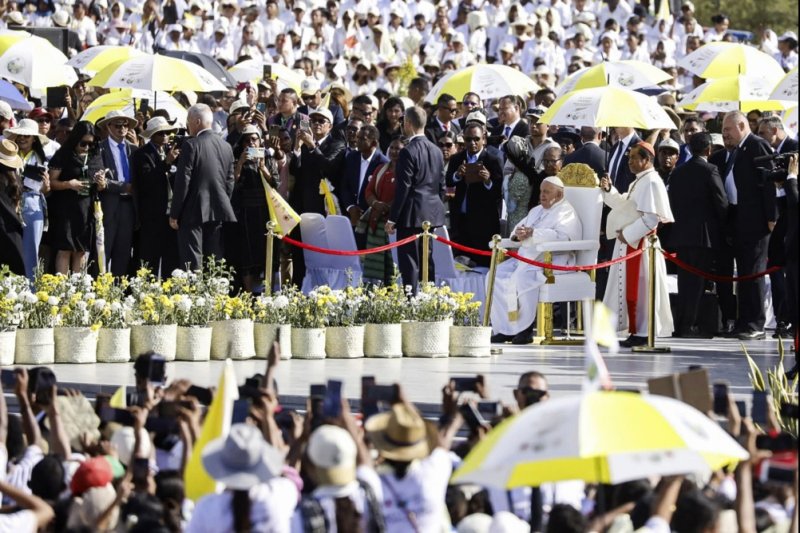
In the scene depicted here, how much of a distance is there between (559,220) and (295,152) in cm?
A: 382

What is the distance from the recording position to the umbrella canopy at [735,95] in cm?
2231

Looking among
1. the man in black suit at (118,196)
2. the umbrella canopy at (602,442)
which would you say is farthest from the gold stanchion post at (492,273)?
the umbrella canopy at (602,442)

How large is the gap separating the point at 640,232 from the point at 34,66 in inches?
363

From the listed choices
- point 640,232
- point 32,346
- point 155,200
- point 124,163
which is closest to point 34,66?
point 124,163

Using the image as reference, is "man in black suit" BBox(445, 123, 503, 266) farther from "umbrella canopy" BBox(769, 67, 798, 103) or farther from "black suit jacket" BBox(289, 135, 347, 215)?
"umbrella canopy" BBox(769, 67, 798, 103)

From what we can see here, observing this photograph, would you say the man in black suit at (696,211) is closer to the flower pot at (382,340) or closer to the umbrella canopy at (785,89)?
the umbrella canopy at (785,89)

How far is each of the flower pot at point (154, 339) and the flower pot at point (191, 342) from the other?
4.8 inches

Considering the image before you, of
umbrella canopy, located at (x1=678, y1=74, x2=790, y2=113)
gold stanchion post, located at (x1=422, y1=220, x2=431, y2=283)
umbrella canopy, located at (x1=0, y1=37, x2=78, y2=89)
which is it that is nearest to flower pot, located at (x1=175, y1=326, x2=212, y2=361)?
gold stanchion post, located at (x1=422, y1=220, x2=431, y2=283)

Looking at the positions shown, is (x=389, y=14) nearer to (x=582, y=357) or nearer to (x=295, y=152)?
(x=295, y=152)

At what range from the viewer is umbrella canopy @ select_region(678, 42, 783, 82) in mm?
23391

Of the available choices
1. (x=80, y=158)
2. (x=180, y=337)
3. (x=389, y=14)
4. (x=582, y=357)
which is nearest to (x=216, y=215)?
(x=80, y=158)

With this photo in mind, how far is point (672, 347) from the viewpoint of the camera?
57.9 ft

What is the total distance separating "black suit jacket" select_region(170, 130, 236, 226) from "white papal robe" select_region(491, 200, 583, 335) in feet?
8.90

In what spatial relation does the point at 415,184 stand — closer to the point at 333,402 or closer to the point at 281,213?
the point at 281,213
